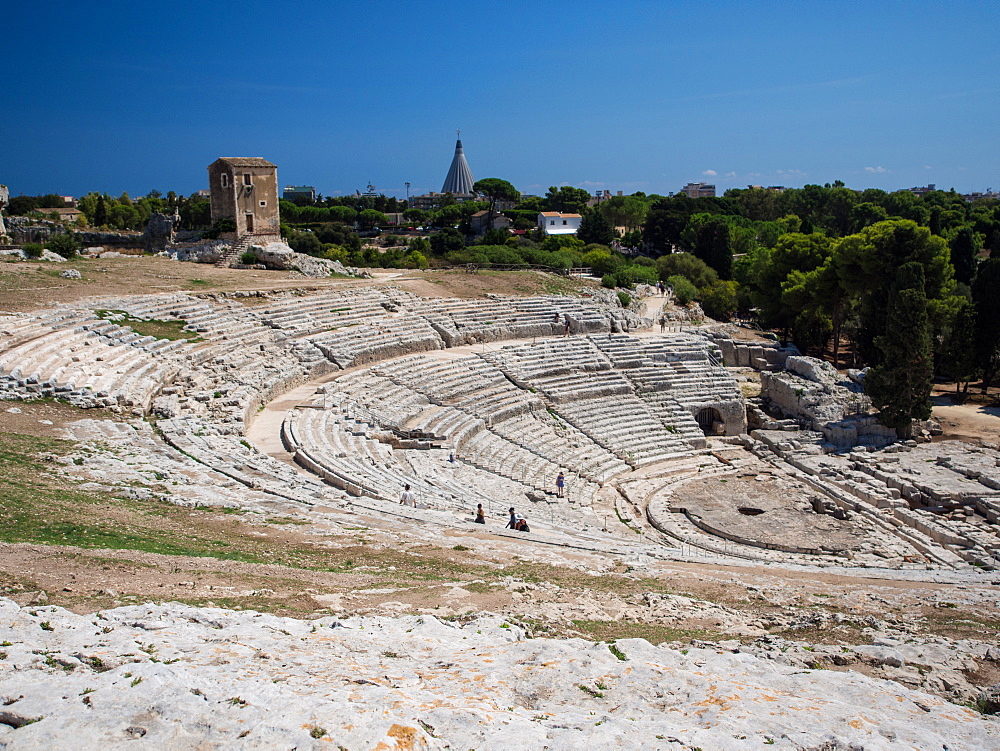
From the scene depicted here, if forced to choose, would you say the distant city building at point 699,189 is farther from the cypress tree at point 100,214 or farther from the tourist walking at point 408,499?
the tourist walking at point 408,499

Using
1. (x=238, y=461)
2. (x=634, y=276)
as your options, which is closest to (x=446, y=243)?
(x=634, y=276)

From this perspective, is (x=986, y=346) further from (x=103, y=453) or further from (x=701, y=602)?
(x=103, y=453)

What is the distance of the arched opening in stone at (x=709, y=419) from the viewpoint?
89.3 feet

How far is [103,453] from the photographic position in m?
13.0

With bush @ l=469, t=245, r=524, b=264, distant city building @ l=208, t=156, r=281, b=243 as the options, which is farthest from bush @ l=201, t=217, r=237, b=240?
bush @ l=469, t=245, r=524, b=264

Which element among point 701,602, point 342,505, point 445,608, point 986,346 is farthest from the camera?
point 986,346

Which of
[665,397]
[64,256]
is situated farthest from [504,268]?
[64,256]

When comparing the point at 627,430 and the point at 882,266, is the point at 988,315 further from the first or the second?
the point at 627,430

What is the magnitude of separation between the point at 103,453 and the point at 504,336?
62.9 ft

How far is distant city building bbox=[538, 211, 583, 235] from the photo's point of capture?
66.6 m

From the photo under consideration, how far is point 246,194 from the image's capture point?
35844 millimetres

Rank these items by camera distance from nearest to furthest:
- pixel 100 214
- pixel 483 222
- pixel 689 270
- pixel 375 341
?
pixel 375 341 < pixel 689 270 < pixel 100 214 < pixel 483 222

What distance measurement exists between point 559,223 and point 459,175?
72.4 metres

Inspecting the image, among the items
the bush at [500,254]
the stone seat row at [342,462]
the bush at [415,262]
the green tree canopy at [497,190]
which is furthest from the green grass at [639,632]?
the green tree canopy at [497,190]
